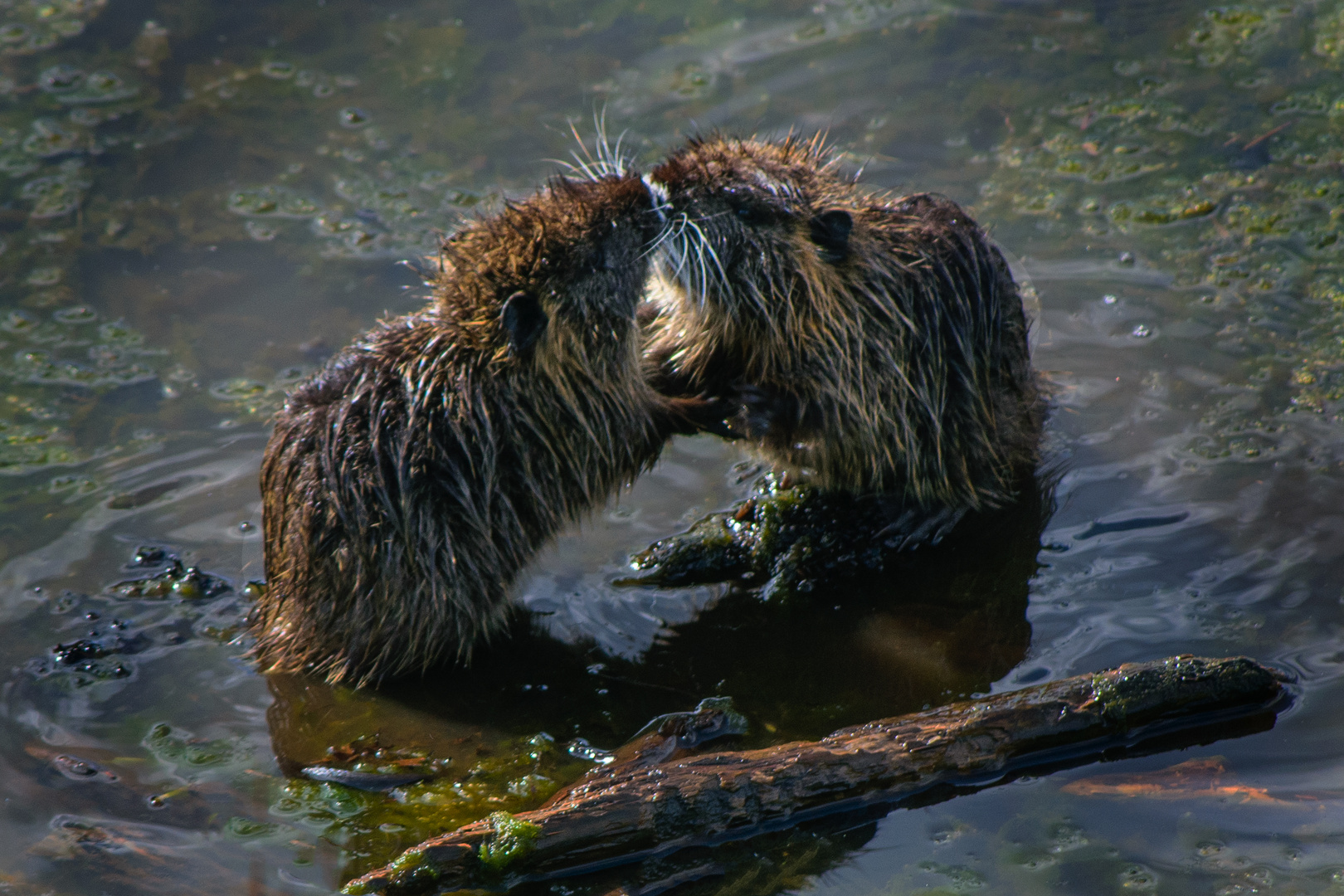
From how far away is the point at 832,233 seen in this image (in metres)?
4.03

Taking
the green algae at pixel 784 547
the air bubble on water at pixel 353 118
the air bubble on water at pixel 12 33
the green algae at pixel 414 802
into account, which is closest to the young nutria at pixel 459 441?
the green algae at pixel 414 802

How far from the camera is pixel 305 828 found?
131 inches

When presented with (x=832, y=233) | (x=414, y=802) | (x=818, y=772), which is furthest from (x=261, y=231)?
(x=818, y=772)

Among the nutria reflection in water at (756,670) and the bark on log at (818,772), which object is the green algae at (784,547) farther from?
the bark on log at (818,772)

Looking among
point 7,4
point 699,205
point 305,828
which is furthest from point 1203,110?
point 7,4

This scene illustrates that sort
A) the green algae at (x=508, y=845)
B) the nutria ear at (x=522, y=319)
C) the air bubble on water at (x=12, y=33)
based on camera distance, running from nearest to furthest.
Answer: the green algae at (x=508, y=845), the nutria ear at (x=522, y=319), the air bubble on water at (x=12, y=33)

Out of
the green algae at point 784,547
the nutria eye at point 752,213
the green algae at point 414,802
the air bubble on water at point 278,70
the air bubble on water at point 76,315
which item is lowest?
the green algae at point 414,802

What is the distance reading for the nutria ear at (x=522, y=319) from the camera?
3572mm

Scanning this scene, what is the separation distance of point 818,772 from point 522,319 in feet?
5.00

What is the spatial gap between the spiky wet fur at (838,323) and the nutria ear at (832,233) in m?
0.02

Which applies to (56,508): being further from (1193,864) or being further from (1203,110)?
(1203,110)

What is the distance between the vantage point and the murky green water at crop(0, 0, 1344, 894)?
10.7 feet

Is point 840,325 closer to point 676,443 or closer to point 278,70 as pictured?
point 676,443

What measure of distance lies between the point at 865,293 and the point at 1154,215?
7.44 ft
